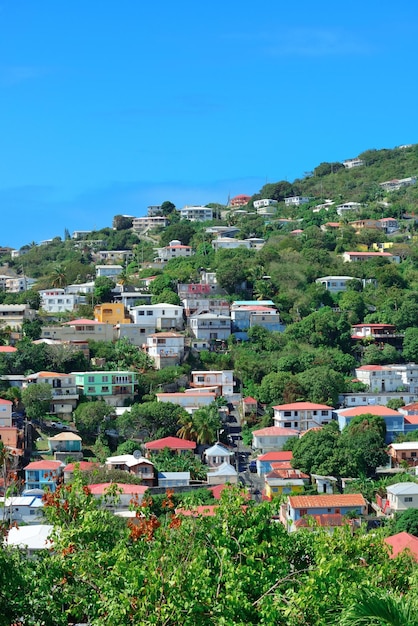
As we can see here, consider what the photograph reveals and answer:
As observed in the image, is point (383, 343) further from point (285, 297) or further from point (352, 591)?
point (352, 591)

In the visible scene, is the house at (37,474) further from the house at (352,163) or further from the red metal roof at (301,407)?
the house at (352,163)

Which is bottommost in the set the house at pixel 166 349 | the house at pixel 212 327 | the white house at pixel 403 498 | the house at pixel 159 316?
the white house at pixel 403 498

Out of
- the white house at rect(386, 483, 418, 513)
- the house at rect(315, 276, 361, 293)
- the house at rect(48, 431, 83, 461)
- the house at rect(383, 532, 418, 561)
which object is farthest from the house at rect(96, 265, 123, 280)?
the house at rect(383, 532, 418, 561)

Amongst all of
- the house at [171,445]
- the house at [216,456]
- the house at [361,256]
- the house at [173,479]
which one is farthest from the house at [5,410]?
the house at [361,256]

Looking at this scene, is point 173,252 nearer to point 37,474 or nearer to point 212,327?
point 212,327

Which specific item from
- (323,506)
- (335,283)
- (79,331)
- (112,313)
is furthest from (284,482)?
(335,283)
